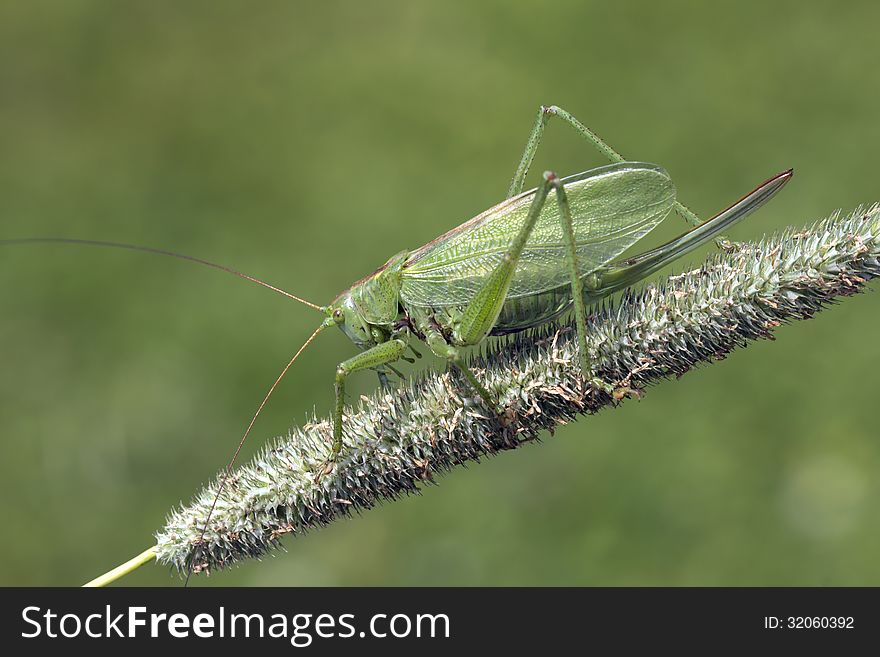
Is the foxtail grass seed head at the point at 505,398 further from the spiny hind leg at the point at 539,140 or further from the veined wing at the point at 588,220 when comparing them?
the spiny hind leg at the point at 539,140

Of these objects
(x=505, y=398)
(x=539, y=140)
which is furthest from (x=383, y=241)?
(x=505, y=398)

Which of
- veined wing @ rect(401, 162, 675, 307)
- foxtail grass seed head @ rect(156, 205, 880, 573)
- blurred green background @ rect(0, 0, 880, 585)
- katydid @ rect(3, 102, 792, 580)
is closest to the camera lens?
foxtail grass seed head @ rect(156, 205, 880, 573)

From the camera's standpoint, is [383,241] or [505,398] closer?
[505,398]

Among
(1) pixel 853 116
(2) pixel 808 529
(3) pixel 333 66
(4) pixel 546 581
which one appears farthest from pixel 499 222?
(3) pixel 333 66

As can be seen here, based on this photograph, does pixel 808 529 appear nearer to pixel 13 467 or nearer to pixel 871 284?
pixel 871 284

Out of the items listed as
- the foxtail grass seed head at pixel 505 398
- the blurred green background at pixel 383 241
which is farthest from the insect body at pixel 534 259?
the blurred green background at pixel 383 241

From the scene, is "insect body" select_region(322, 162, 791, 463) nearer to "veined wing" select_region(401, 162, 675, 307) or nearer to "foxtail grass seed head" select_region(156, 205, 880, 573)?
"veined wing" select_region(401, 162, 675, 307)

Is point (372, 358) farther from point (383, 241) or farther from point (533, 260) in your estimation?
point (383, 241)

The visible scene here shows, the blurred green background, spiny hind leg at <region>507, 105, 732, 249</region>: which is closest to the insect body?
spiny hind leg at <region>507, 105, 732, 249</region>
